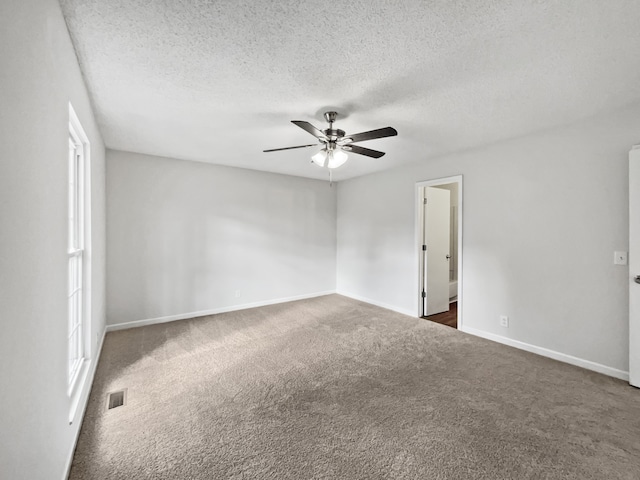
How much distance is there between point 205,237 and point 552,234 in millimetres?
4482

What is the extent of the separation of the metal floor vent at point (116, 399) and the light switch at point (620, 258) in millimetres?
4373

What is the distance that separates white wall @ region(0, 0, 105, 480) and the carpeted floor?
561mm

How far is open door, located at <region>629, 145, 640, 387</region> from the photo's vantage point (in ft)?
8.17

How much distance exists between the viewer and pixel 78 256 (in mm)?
2367

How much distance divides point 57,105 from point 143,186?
2.84m

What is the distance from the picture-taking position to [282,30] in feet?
5.41

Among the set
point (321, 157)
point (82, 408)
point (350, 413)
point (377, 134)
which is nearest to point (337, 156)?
point (321, 157)

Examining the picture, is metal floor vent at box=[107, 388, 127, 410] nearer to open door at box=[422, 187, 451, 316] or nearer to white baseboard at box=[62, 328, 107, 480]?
white baseboard at box=[62, 328, 107, 480]

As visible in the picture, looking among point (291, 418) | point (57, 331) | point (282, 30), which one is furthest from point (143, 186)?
point (291, 418)

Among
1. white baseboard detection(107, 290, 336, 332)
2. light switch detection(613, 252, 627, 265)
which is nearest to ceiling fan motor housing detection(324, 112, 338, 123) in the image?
light switch detection(613, 252, 627, 265)

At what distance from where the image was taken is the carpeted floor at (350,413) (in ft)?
5.51

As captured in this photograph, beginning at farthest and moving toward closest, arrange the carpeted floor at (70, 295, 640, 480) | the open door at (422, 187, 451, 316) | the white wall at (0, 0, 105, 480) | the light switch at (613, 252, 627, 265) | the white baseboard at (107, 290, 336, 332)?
the open door at (422, 187, 451, 316), the white baseboard at (107, 290, 336, 332), the light switch at (613, 252, 627, 265), the carpeted floor at (70, 295, 640, 480), the white wall at (0, 0, 105, 480)

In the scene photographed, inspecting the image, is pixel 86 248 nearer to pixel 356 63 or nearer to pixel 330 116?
pixel 330 116

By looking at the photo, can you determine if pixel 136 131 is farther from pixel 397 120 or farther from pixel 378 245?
pixel 378 245
